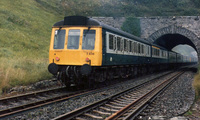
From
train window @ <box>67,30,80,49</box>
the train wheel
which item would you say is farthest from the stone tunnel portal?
train window @ <box>67,30,80,49</box>

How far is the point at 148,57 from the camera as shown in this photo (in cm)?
1859

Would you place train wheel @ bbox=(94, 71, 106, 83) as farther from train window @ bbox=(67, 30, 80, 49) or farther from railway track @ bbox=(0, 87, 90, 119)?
railway track @ bbox=(0, 87, 90, 119)

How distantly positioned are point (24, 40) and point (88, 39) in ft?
42.7

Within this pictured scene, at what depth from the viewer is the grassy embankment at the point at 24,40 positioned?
414 inches

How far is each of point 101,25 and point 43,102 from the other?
14.3 feet

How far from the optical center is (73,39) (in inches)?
377

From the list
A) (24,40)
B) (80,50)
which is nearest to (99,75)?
(80,50)

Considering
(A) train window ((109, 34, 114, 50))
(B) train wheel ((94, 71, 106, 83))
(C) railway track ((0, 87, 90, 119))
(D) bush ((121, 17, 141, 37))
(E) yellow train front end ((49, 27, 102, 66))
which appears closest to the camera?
(C) railway track ((0, 87, 90, 119))

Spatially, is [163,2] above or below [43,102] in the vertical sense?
above

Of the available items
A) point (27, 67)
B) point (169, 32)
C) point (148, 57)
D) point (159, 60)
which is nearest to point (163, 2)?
point (169, 32)

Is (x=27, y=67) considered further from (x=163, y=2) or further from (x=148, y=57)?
(x=163, y=2)

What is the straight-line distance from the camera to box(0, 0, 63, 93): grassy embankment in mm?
10508

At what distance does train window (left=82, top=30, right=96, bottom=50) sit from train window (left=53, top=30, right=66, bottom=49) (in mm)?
1038

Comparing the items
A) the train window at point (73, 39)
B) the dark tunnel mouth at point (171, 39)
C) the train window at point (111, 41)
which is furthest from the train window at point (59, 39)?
the dark tunnel mouth at point (171, 39)
